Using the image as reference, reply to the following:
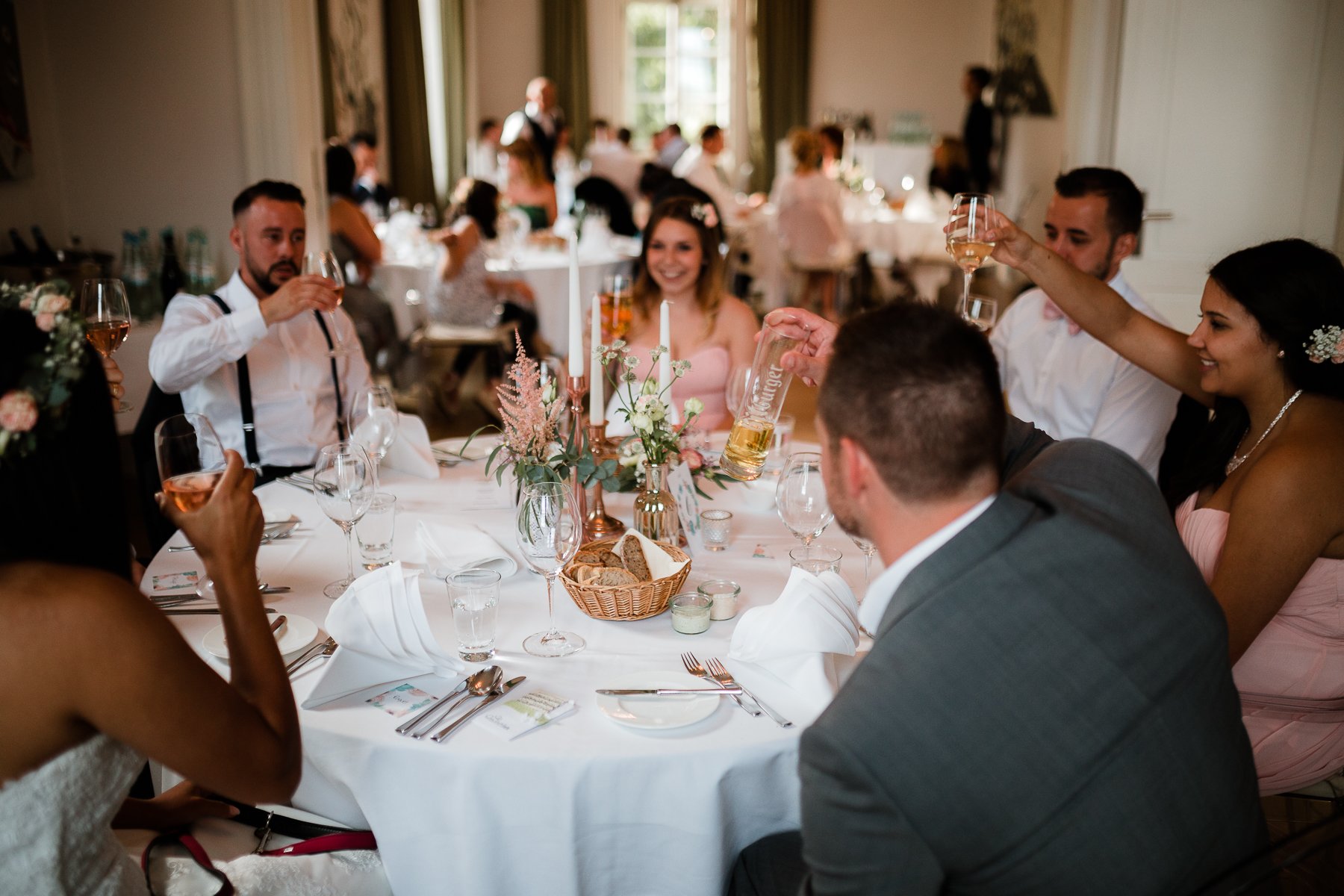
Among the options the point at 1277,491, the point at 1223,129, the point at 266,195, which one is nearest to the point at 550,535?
the point at 1277,491

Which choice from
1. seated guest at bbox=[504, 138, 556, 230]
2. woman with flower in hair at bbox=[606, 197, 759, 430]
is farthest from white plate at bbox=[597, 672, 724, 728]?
seated guest at bbox=[504, 138, 556, 230]

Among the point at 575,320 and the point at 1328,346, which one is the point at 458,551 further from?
the point at 1328,346

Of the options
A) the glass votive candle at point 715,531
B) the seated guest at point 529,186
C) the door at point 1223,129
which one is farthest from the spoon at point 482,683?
the seated guest at point 529,186

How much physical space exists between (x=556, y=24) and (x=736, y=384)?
10.7m

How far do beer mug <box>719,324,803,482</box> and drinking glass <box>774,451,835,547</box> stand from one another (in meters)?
0.09

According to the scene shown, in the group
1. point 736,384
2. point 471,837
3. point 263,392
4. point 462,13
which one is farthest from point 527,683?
point 462,13

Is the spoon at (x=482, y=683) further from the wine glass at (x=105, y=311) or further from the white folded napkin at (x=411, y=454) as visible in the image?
the wine glass at (x=105, y=311)

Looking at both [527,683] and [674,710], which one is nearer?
[674,710]

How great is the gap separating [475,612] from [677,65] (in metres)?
12.2

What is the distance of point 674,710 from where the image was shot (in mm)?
1407

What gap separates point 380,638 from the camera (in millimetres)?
1495

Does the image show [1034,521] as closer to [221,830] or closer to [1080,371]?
[221,830]

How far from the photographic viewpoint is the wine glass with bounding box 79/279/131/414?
2.40 meters

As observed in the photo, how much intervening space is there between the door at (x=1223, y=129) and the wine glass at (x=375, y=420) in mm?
3401
